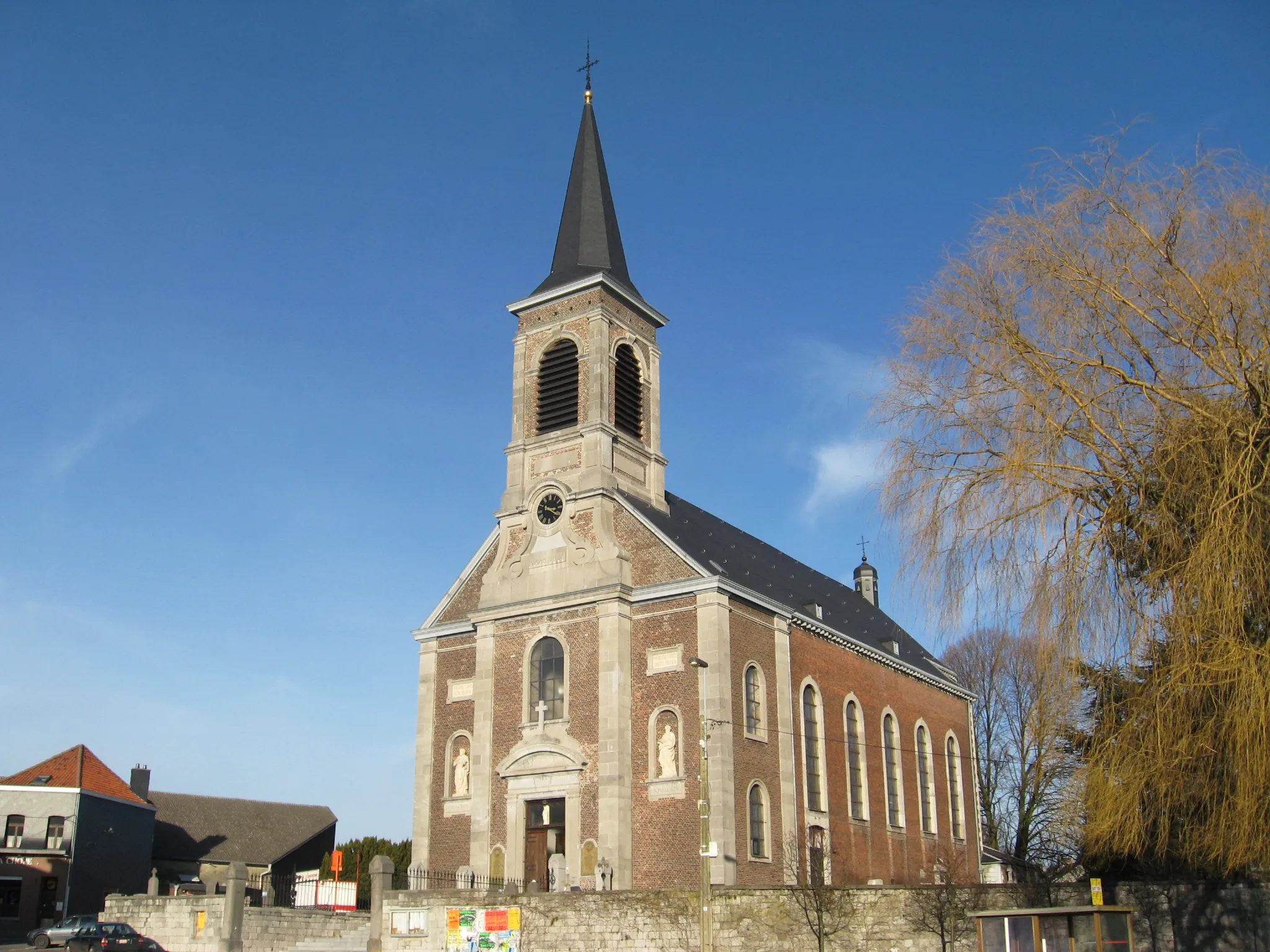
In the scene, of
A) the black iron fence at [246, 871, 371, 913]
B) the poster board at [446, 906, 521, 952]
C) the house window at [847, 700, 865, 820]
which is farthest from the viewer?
the house window at [847, 700, 865, 820]

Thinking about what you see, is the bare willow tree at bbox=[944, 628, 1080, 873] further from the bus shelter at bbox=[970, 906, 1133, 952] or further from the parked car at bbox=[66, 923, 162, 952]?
the parked car at bbox=[66, 923, 162, 952]

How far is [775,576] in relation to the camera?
Answer: 4175 cm

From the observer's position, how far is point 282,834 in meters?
62.9

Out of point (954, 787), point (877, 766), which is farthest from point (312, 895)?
point (954, 787)

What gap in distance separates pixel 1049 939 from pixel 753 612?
17.0 metres

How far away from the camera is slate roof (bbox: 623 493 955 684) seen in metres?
35.8

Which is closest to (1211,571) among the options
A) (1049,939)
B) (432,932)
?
(1049,939)

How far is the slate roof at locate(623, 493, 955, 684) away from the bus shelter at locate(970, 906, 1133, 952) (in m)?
15.8

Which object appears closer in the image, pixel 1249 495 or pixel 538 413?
pixel 1249 495

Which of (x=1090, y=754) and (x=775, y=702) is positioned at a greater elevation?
(x=775, y=702)

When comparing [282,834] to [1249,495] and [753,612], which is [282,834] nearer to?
[753,612]

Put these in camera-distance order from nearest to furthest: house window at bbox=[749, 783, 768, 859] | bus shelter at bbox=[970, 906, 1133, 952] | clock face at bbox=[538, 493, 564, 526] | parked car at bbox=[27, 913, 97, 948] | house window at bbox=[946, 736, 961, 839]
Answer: bus shelter at bbox=[970, 906, 1133, 952], house window at bbox=[749, 783, 768, 859], parked car at bbox=[27, 913, 97, 948], clock face at bbox=[538, 493, 564, 526], house window at bbox=[946, 736, 961, 839]

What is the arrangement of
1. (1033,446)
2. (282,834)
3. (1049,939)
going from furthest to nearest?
(282,834)
(1049,939)
(1033,446)

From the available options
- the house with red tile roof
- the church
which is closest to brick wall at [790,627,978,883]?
the church
